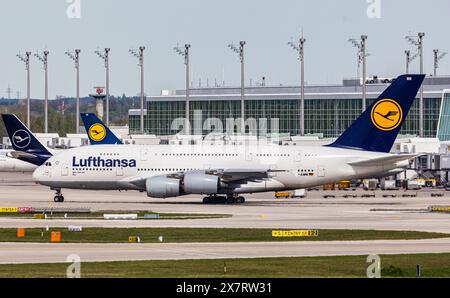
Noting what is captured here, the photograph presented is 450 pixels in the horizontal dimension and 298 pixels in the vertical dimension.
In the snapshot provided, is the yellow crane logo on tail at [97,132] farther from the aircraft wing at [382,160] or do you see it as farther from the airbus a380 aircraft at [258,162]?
the aircraft wing at [382,160]

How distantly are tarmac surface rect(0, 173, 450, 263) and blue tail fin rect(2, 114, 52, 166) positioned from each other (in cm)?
365

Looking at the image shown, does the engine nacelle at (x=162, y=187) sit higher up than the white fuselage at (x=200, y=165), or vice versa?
the white fuselage at (x=200, y=165)

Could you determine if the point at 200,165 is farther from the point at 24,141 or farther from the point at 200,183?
the point at 24,141

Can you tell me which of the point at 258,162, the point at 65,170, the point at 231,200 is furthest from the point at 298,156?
the point at 65,170

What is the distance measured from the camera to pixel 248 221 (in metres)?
66.5

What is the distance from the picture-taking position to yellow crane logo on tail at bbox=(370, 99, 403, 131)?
87000mm

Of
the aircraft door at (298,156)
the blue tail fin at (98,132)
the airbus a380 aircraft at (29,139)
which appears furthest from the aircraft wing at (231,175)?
the airbus a380 aircraft at (29,139)

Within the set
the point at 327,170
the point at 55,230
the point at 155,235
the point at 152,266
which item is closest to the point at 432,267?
the point at 152,266

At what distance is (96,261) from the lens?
40969mm

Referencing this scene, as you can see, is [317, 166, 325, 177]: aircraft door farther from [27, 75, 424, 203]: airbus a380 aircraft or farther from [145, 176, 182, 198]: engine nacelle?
[145, 176, 182, 198]: engine nacelle

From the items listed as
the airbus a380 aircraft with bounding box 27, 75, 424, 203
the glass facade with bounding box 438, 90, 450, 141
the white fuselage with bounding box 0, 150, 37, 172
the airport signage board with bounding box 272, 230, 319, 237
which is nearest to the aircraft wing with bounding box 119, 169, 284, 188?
the airbus a380 aircraft with bounding box 27, 75, 424, 203

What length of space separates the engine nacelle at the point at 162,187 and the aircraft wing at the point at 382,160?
14.5 meters

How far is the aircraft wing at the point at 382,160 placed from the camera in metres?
83.7
